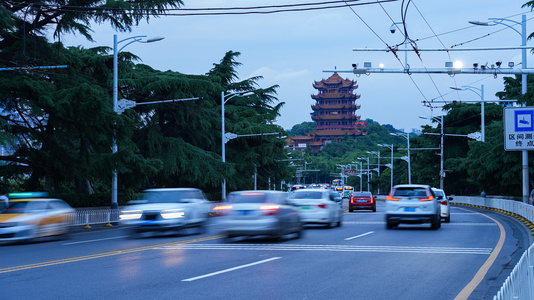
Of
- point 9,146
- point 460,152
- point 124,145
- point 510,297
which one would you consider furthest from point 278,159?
point 510,297

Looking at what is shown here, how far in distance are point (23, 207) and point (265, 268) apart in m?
11.8

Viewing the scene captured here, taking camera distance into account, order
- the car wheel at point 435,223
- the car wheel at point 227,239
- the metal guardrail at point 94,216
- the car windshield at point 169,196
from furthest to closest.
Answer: the metal guardrail at point 94,216 → the car wheel at point 435,223 → the car windshield at point 169,196 → the car wheel at point 227,239

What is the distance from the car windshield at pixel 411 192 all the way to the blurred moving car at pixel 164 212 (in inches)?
286

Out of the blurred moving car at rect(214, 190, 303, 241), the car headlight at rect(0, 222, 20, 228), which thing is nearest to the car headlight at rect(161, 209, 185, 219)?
the blurred moving car at rect(214, 190, 303, 241)

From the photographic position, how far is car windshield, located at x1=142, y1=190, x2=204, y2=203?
22152 mm

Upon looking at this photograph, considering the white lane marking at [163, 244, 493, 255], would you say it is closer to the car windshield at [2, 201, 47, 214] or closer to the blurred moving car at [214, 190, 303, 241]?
the blurred moving car at [214, 190, 303, 241]

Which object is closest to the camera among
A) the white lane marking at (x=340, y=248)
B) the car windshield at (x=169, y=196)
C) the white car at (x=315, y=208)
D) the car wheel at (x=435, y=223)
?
the white lane marking at (x=340, y=248)

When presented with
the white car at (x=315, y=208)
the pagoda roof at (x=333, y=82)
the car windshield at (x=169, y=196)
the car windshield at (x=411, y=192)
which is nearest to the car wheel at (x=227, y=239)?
the car windshield at (x=169, y=196)

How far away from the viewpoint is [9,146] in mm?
26531

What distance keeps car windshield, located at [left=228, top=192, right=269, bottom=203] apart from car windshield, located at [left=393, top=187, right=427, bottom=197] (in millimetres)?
7288

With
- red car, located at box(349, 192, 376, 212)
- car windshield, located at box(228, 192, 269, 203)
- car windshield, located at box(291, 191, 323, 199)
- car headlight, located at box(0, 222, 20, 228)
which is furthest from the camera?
red car, located at box(349, 192, 376, 212)

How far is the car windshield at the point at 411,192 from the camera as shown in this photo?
24294 millimetres

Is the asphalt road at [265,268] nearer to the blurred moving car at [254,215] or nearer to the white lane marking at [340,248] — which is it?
the white lane marking at [340,248]

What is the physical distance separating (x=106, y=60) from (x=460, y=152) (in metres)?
53.1
